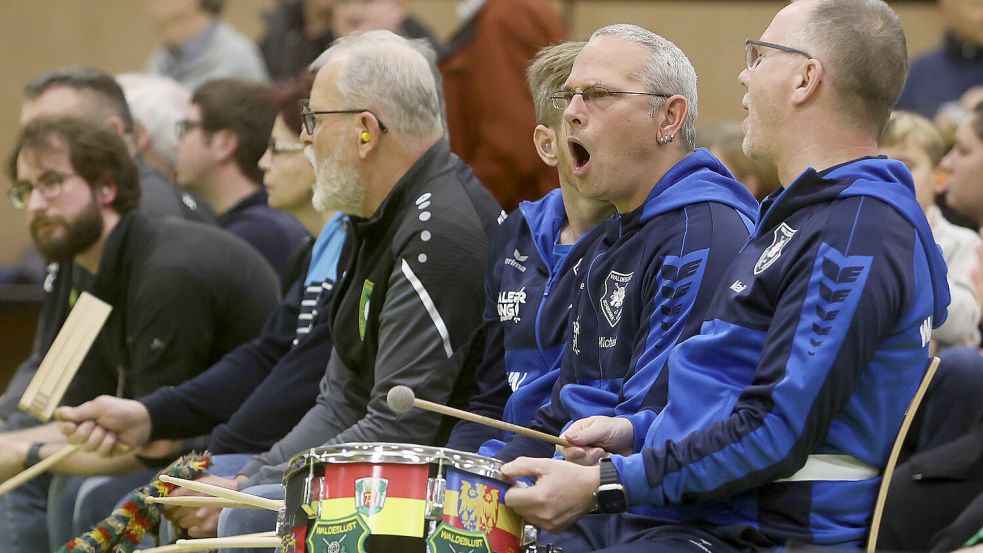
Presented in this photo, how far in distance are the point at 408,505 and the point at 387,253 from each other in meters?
1.23

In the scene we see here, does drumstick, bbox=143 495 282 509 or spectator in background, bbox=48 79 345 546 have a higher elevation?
spectator in background, bbox=48 79 345 546

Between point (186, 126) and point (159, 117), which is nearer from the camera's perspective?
point (186, 126)

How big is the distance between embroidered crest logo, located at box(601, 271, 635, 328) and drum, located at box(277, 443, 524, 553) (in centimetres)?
50

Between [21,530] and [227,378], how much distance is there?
3.57ft

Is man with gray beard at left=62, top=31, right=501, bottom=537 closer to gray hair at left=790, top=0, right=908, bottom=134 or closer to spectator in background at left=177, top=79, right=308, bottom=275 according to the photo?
gray hair at left=790, top=0, right=908, bottom=134

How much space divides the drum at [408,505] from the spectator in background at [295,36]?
482cm

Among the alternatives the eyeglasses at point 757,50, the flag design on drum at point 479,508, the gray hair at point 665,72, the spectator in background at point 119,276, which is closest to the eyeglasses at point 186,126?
the spectator in background at point 119,276

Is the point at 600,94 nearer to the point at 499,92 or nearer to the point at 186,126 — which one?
the point at 499,92

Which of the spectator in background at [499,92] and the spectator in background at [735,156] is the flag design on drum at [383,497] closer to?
the spectator in background at [735,156]

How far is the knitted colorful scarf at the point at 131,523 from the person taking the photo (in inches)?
133

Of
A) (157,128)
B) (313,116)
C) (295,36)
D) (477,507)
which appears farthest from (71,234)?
(295,36)

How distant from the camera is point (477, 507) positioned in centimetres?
244

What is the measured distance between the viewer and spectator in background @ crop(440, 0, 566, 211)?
5605mm

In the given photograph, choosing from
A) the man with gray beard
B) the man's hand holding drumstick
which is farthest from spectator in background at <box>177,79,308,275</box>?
the man with gray beard
